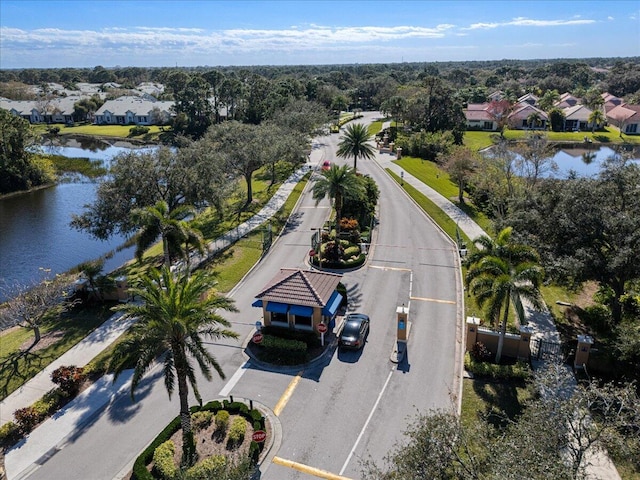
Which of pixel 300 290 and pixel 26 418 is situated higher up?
pixel 300 290

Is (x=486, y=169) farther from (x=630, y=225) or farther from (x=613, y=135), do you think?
(x=613, y=135)

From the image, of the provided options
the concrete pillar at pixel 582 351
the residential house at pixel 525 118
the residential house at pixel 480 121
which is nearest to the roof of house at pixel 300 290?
the concrete pillar at pixel 582 351

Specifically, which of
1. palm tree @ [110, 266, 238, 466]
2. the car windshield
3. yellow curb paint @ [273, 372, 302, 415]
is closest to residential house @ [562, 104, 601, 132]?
the car windshield

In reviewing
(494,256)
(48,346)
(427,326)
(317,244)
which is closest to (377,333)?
(427,326)

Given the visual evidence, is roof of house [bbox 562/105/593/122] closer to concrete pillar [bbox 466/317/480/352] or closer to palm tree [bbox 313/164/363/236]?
palm tree [bbox 313/164/363/236]

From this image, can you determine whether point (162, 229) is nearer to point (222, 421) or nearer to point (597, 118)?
point (222, 421)

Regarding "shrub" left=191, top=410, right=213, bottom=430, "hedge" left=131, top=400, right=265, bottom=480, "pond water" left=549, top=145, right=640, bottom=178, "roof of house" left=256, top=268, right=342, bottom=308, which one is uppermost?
"roof of house" left=256, top=268, right=342, bottom=308

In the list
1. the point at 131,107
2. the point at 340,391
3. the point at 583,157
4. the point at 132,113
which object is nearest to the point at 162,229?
the point at 340,391
